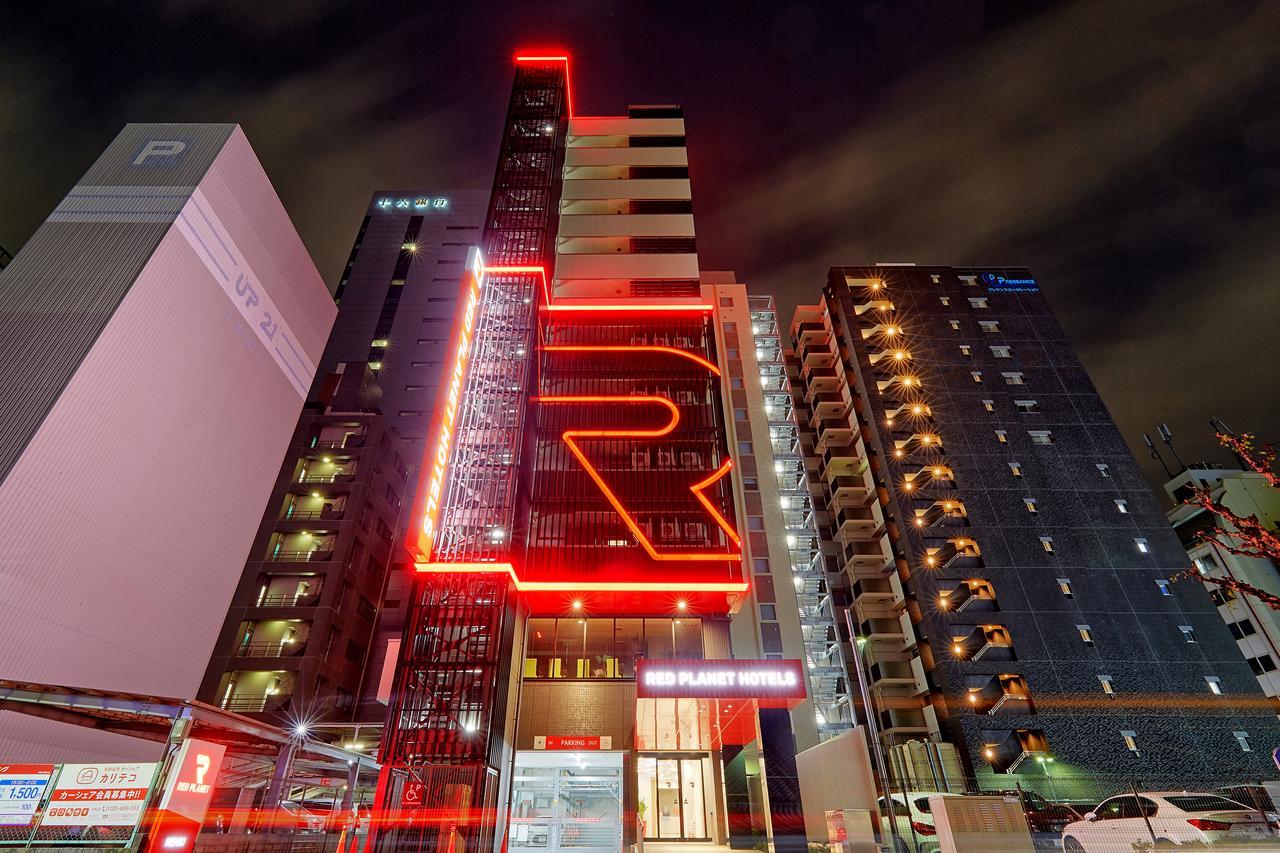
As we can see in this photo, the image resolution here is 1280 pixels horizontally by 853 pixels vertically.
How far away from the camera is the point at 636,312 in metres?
36.1

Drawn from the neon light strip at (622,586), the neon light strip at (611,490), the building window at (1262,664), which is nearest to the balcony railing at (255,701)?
the neon light strip at (622,586)

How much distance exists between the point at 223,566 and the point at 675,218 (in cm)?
3260

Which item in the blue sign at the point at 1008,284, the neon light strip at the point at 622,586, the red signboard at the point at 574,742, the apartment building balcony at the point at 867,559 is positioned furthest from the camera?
the blue sign at the point at 1008,284

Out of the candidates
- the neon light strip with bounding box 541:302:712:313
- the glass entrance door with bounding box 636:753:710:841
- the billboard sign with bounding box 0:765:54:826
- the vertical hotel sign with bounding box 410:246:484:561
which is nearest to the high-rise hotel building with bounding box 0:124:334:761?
the billboard sign with bounding box 0:765:54:826

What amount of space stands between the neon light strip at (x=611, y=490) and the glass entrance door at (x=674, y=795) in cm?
794

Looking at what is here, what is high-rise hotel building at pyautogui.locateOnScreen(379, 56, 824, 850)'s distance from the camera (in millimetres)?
19844

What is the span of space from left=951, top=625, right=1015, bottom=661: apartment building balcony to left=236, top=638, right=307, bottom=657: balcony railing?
1720 inches

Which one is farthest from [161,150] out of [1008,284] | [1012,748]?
[1008,284]

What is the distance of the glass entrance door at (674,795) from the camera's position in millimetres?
22734

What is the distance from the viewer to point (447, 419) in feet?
78.9

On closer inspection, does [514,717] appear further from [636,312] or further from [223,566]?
[636,312]

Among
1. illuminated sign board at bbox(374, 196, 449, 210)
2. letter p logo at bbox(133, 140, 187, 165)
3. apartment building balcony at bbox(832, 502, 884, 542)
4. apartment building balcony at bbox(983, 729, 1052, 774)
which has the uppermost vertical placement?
illuminated sign board at bbox(374, 196, 449, 210)

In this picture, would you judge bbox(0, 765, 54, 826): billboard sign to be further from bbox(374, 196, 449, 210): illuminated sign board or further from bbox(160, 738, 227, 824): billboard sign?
bbox(374, 196, 449, 210): illuminated sign board

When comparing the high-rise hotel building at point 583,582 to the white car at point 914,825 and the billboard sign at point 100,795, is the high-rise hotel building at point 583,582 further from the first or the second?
the billboard sign at point 100,795
